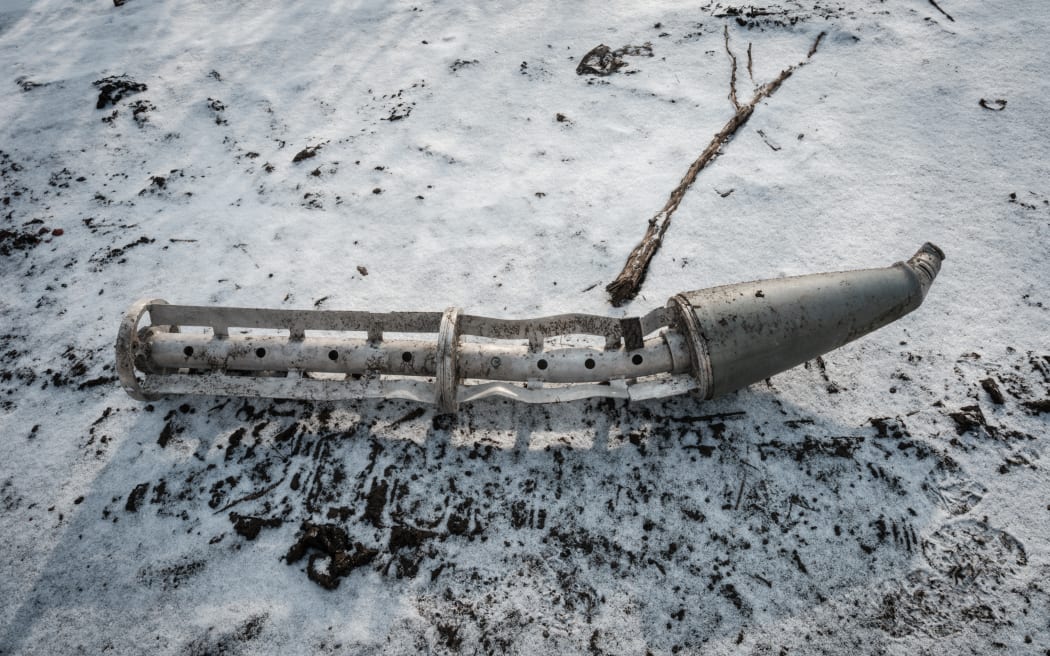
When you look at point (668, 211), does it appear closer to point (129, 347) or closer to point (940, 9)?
point (129, 347)

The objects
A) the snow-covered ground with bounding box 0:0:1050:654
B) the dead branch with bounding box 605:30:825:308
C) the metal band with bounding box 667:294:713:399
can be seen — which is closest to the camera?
the snow-covered ground with bounding box 0:0:1050:654

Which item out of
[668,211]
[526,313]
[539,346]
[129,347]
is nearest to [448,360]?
[539,346]

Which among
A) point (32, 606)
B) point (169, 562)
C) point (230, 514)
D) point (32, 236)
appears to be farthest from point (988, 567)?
point (32, 236)

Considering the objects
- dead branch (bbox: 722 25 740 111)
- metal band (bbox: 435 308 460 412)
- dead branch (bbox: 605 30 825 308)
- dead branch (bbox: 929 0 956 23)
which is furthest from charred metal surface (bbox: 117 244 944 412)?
dead branch (bbox: 929 0 956 23)

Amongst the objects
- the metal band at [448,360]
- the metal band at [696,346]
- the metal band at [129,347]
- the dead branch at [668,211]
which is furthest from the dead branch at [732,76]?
the metal band at [129,347]

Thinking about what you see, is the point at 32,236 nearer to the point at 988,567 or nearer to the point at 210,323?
the point at 210,323

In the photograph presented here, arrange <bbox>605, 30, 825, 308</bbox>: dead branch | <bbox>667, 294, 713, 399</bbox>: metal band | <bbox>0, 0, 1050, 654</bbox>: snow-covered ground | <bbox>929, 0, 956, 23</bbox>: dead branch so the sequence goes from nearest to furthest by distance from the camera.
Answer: <bbox>0, 0, 1050, 654</bbox>: snow-covered ground → <bbox>667, 294, 713, 399</bbox>: metal band → <bbox>605, 30, 825, 308</bbox>: dead branch → <bbox>929, 0, 956, 23</bbox>: dead branch

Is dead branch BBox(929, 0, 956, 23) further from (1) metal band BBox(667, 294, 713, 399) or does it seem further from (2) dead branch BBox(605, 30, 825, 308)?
(1) metal band BBox(667, 294, 713, 399)
